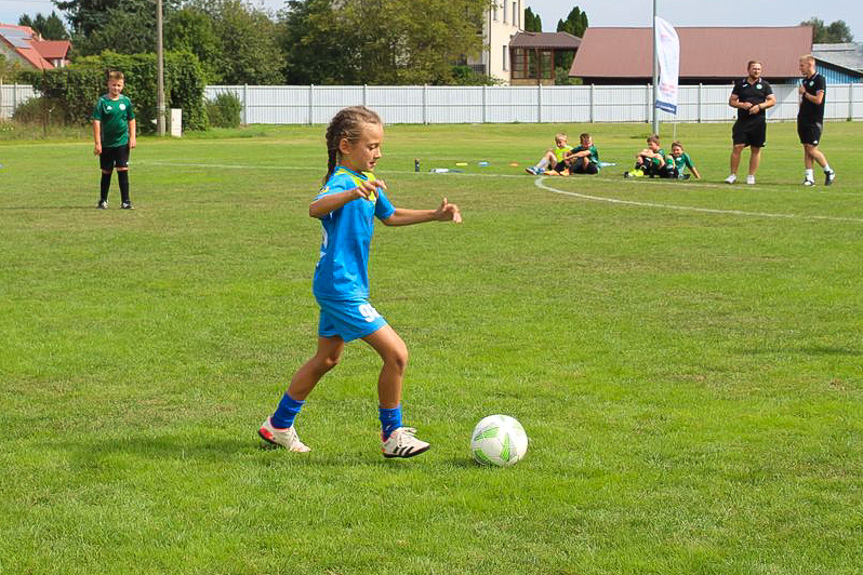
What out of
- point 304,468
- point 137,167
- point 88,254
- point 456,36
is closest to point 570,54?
point 456,36

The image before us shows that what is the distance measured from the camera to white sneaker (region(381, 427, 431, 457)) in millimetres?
5910

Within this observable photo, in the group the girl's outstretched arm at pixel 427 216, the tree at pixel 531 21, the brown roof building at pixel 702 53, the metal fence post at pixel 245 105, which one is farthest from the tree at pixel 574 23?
the girl's outstretched arm at pixel 427 216

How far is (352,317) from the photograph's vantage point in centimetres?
585

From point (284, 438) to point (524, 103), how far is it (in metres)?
61.4

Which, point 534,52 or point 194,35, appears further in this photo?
point 534,52

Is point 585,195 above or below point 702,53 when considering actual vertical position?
below

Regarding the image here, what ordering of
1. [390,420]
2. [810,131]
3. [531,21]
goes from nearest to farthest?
[390,420] → [810,131] → [531,21]

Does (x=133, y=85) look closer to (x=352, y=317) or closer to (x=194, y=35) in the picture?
(x=194, y=35)

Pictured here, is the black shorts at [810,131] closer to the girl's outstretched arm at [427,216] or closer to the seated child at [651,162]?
the seated child at [651,162]

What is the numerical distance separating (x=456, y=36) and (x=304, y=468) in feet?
246

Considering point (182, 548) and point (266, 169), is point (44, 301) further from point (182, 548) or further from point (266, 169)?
point (266, 169)

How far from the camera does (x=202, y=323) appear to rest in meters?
9.63

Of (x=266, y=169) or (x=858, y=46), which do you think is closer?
(x=266, y=169)

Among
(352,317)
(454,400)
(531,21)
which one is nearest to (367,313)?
(352,317)
